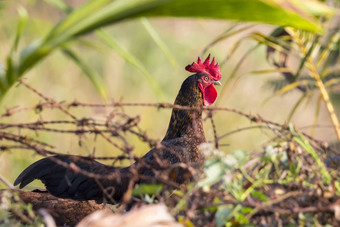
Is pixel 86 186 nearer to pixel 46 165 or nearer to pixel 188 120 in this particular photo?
→ pixel 46 165

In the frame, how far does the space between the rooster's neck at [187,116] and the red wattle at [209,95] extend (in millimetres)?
39

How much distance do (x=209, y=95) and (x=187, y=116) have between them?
24 centimetres

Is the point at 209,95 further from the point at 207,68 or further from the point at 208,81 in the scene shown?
the point at 207,68

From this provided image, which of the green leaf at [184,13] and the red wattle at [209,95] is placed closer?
the green leaf at [184,13]

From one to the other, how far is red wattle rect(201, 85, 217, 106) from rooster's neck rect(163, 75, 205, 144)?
0.13ft

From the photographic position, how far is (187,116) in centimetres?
257

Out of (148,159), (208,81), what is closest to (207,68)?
(208,81)

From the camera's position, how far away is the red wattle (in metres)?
2.72

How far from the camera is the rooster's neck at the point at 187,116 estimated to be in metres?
2.55

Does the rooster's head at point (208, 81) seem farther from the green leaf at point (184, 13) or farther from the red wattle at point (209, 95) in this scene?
the green leaf at point (184, 13)

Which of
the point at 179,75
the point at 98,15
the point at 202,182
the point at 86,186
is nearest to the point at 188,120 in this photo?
the point at 86,186

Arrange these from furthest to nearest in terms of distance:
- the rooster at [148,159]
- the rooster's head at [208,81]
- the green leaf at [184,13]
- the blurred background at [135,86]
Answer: the blurred background at [135,86], the rooster's head at [208,81], the rooster at [148,159], the green leaf at [184,13]

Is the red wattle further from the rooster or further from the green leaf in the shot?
the green leaf

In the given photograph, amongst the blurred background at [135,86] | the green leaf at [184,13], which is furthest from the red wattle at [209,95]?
the blurred background at [135,86]
